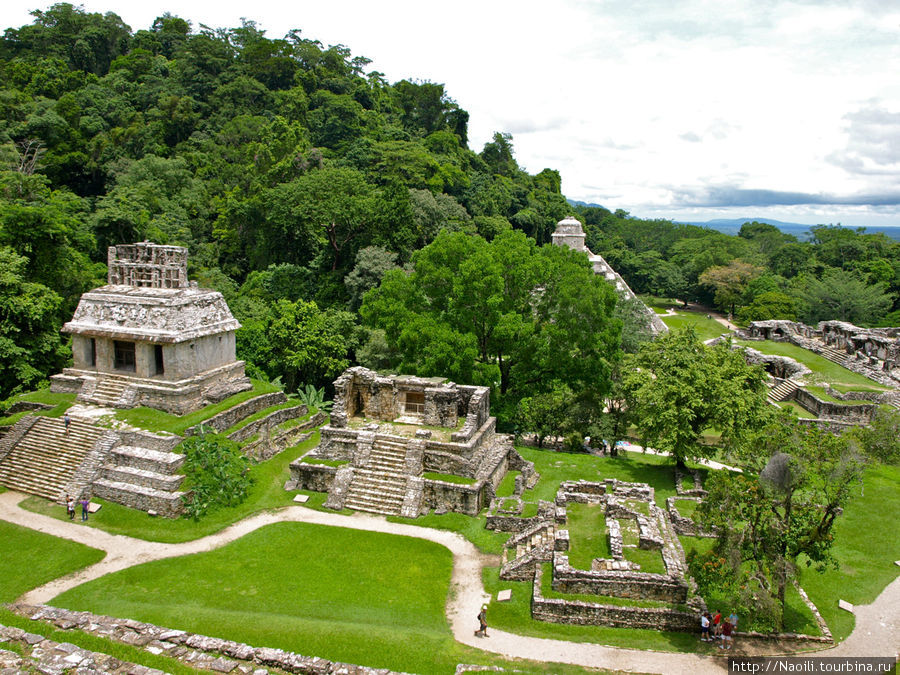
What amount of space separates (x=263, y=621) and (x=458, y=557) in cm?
530

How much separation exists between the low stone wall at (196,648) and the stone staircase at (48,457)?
7.64m

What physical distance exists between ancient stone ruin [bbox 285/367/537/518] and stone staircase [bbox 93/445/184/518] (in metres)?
3.47

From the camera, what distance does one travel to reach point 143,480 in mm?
18094

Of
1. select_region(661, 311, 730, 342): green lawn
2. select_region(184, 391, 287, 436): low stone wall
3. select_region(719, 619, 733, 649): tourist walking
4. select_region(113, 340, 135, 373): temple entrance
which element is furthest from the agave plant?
select_region(661, 311, 730, 342): green lawn

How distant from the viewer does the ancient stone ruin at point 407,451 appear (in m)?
18.3

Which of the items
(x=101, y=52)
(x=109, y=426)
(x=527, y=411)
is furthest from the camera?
(x=101, y=52)

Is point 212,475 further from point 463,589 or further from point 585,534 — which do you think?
point 585,534

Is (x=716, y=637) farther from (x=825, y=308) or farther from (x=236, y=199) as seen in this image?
(x=825, y=308)

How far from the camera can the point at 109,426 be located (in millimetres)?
19844

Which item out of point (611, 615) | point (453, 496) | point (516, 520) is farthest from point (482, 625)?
point (453, 496)

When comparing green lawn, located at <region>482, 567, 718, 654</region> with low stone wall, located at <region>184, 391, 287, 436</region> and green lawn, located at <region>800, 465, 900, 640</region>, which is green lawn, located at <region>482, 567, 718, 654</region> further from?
low stone wall, located at <region>184, 391, 287, 436</region>

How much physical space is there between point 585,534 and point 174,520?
37.7 ft

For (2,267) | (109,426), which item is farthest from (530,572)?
(2,267)

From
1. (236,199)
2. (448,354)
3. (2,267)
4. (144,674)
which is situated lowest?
(144,674)
